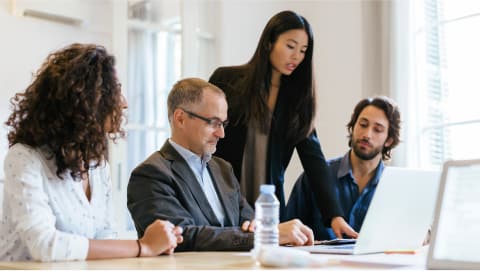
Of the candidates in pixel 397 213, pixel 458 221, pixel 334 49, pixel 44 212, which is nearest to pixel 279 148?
pixel 397 213

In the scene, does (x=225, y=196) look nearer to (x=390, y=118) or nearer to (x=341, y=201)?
(x=341, y=201)

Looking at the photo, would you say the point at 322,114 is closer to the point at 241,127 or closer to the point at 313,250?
the point at 241,127

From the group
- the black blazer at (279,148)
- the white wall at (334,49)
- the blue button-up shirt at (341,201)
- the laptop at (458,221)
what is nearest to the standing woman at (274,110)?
the black blazer at (279,148)

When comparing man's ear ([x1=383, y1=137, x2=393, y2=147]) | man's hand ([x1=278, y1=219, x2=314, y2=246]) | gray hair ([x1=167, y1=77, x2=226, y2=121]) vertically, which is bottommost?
man's hand ([x1=278, y1=219, x2=314, y2=246])

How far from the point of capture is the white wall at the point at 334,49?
13.5 ft

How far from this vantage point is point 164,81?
4.02 m

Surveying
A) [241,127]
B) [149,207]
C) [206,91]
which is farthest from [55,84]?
[241,127]

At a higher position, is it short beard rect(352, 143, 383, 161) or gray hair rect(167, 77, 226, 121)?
gray hair rect(167, 77, 226, 121)

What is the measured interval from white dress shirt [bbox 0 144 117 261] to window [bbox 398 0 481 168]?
7.73 feet

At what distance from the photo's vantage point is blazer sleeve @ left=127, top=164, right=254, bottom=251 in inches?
72.9

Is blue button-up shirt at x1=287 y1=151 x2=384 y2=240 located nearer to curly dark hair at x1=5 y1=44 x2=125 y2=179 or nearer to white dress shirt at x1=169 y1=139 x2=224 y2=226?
white dress shirt at x1=169 y1=139 x2=224 y2=226

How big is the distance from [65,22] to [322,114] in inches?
63.5

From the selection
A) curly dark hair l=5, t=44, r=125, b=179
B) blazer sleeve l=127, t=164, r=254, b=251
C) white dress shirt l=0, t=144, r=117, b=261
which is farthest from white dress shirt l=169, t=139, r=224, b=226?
curly dark hair l=5, t=44, r=125, b=179

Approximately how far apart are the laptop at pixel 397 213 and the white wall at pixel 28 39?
2124mm
